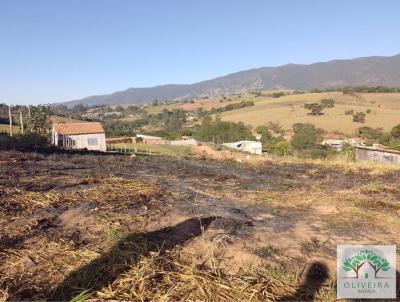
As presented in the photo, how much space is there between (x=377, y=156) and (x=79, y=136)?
30797mm

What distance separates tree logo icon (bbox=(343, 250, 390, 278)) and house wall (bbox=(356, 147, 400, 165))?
1917cm

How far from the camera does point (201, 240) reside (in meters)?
4.61

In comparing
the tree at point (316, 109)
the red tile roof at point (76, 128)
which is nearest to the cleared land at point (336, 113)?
the tree at point (316, 109)

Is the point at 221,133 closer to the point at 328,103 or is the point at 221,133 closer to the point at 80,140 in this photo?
the point at 80,140

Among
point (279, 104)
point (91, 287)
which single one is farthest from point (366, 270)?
point (279, 104)

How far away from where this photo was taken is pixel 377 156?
2277cm

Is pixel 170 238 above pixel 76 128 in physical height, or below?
below

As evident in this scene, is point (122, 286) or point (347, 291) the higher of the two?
point (122, 286)

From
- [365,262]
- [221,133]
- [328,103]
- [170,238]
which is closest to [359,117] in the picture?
[328,103]

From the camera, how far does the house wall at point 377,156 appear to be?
21.3 meters

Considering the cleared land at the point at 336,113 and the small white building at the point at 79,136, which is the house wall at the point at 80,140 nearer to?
the small white building at the point at 79,136

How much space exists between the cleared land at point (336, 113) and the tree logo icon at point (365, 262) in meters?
61.6

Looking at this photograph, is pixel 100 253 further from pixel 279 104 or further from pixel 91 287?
pixel 279 104

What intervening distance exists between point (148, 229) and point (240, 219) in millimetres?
1580
